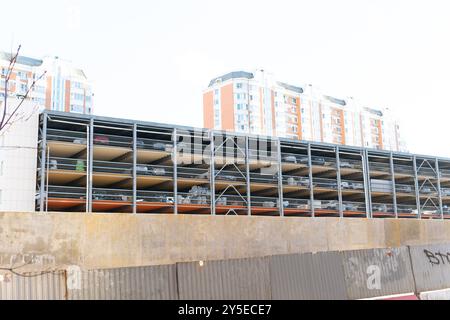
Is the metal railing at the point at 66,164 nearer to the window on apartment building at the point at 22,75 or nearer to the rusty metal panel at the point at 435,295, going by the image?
the rusty metal panel at the point at 435,295

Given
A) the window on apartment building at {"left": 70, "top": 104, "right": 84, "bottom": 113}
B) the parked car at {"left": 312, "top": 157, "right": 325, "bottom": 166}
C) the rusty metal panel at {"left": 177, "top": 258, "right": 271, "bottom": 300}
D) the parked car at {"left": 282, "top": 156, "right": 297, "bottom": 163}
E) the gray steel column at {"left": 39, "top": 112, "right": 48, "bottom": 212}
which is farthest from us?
the window on apartment building at {"left": 70, "top": 104, "right": 84, "bottom": 113}

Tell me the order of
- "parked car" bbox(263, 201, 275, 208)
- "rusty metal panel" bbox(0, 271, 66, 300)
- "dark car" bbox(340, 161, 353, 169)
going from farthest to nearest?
"dark car" bbox(340, 161, 353, 169) → "parked car" bbox(263, 201, 275, 208) → "rusty metal panel" bbox(0, 271, 66, 300)

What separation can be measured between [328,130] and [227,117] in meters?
26.6

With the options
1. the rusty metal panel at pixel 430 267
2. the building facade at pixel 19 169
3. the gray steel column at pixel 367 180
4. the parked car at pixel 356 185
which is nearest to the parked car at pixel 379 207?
the gray steel column at pixel 367 180

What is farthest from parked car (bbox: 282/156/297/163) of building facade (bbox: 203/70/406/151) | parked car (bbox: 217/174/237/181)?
building facade (bbox: 203/70/406/151)

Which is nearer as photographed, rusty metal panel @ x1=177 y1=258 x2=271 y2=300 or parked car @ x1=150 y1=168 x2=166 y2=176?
rusty metal panel @ x1=177 y1=258 x2=271 y2=300

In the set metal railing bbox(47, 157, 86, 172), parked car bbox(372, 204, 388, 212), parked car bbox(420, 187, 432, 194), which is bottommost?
parked car bbox(372, 204, 388, 212)

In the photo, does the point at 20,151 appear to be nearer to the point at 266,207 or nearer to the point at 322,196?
the point at 266,207

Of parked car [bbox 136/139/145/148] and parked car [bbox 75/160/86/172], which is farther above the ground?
parked car [bbox 136/139/145/148]

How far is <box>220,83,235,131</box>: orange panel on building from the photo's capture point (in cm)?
10200

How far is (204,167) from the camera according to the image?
182 feet

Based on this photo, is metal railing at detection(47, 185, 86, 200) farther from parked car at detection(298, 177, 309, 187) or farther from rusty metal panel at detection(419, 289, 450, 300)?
rusty metal panel at detection(419, 289, 450, 300)

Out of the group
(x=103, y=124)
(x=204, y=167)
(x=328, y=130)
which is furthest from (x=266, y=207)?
(x=328, y=130)

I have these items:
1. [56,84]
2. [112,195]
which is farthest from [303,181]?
[56,84]
